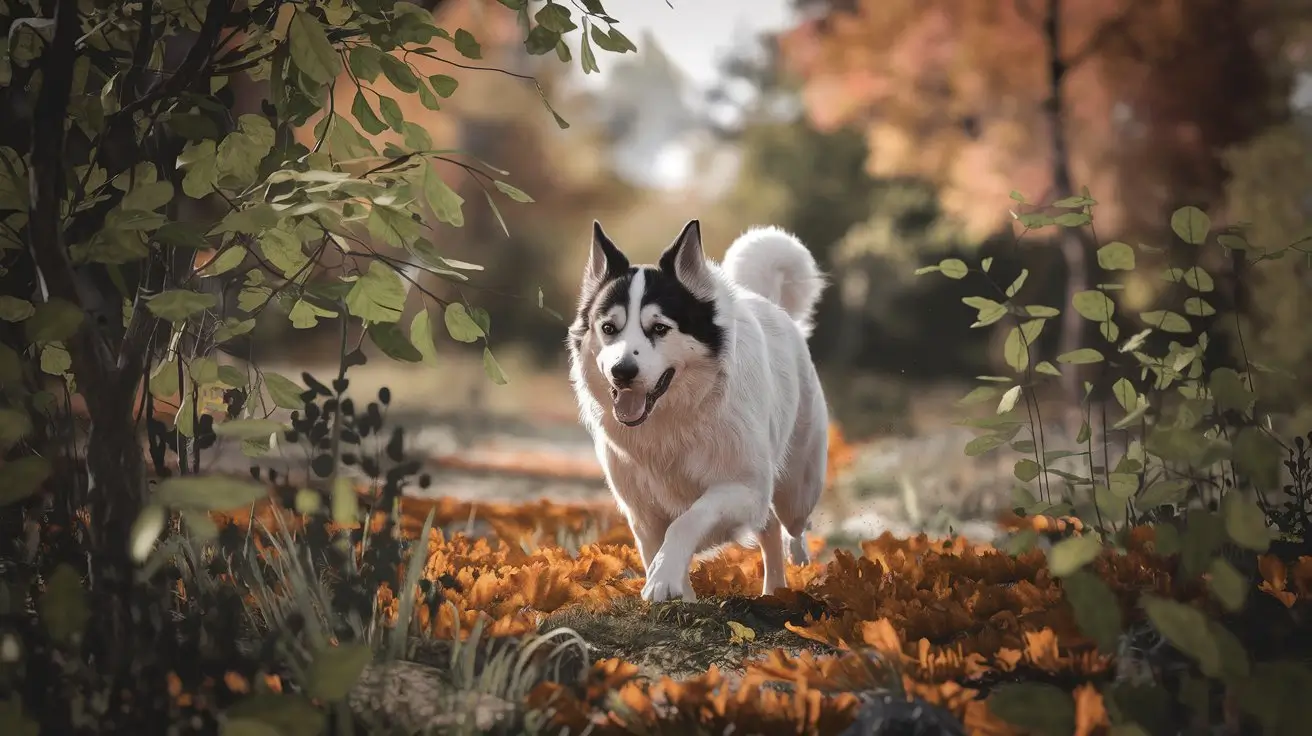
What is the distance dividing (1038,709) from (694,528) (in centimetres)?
189

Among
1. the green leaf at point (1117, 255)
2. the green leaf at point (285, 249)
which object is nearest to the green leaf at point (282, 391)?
the green leaf at point (285, 249)

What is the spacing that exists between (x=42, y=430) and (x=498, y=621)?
65.5 inches

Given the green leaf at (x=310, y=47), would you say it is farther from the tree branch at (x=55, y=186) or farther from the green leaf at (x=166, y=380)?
the green leaf at (x=166, y=380)

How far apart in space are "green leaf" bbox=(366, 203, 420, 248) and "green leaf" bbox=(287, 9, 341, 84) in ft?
1.19

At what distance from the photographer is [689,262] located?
4.33 meters

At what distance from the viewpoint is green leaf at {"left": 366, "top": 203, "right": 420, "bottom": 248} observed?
2887 millimetres

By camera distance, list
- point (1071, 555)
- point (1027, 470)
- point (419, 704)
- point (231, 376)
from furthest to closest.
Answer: point (1027, 470) → point (231, 376) → point (419, 704) → point (1071, 555)

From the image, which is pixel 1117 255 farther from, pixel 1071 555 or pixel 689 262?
pixel 689 262

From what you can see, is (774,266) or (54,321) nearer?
(54,321)

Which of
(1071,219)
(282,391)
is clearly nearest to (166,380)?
(282,391)

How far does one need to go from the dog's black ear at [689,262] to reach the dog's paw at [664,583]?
A: 1.12 m

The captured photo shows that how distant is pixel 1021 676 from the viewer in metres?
2.89

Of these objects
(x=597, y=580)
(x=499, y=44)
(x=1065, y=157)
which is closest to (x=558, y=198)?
(x=499, y=44)

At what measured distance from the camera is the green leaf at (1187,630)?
6.74 feet
